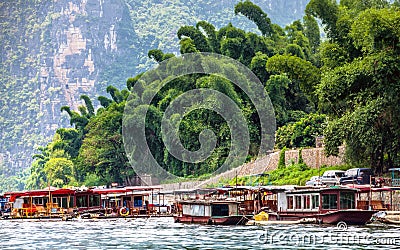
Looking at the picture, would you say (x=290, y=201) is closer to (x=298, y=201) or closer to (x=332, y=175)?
(x=298, y=201)

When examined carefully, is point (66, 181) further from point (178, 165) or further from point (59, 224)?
point (59, 224)

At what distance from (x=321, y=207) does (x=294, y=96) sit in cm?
4412

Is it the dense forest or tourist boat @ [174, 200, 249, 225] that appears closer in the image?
tourist boat @ [174, 200, 249, 225]

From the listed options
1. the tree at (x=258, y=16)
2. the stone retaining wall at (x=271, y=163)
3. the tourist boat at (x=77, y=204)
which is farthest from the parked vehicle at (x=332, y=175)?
the tree at (x=258, y=16)

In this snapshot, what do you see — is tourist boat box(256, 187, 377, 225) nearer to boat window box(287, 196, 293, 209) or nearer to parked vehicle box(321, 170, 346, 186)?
boat window box(287, 196, 293, 209)

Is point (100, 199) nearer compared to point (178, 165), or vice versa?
point (100, 199)

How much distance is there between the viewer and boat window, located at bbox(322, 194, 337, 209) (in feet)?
141

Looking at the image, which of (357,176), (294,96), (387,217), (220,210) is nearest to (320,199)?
(387,217)

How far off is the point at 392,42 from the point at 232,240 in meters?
18.5

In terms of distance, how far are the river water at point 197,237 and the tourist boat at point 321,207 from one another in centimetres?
93

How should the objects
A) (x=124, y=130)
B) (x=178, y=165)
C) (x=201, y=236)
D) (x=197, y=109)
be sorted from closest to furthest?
(x=201, y=236)
(x=197, y=109)
(x=178, y=165)
(x=124, y=130)

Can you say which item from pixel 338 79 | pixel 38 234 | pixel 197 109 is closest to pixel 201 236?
pixel 38 234

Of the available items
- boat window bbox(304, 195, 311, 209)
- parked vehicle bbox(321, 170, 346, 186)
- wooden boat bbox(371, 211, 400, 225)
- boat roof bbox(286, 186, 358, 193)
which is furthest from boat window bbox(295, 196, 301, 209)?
parked vehicle bbox(321, 170, 346, 186)

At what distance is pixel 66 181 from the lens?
375 feet
